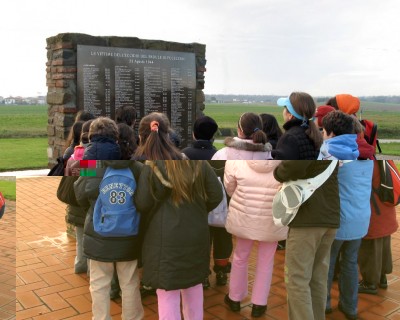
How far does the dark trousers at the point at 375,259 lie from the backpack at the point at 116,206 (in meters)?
1.12

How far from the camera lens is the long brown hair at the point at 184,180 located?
1817 millimetres

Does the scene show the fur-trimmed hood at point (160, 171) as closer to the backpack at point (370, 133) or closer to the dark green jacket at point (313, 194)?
the dark green jacket at point (313, 194)

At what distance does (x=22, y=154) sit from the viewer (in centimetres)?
1102

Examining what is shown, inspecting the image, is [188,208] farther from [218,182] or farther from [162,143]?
[162,143]

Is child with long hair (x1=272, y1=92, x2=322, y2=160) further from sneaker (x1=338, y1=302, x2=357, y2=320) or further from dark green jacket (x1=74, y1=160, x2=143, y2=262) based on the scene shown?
dark green jacket (x1=74, y1=160, x2=143, y2=262)

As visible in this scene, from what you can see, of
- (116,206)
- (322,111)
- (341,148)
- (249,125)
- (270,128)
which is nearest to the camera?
(116,206)

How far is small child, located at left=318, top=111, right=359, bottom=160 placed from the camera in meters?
2.34

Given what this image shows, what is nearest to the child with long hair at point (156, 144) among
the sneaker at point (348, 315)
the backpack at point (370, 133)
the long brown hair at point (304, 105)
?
the long brown hair at point (304, 105)

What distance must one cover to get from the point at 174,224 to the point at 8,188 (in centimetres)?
75

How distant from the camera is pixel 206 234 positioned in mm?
1870

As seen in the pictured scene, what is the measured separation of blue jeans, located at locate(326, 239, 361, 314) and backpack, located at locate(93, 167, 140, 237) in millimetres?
927

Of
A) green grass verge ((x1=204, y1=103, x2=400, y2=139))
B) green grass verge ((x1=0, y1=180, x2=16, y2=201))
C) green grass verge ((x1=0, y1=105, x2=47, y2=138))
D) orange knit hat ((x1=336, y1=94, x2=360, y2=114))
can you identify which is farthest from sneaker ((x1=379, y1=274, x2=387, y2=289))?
green grass verge ((x1=0, y1=105, x2=47, y2=138))

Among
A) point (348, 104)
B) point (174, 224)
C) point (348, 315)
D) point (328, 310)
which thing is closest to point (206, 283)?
point (174, 224)

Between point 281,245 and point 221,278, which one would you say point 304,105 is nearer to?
point 281,245
